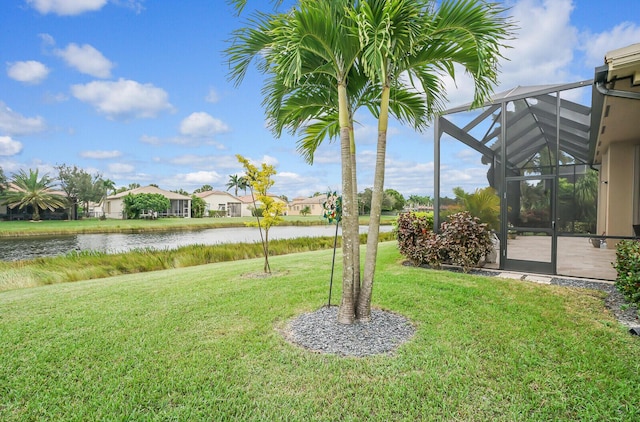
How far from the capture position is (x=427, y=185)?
777cm

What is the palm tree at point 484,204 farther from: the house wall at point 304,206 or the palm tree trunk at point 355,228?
the house wall at point 304,206

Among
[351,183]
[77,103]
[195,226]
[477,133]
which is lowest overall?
[195,226]

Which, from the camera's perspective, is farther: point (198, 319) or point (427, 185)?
point (427, 185)

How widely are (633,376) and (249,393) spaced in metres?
3.04

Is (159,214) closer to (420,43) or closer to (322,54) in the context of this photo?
(322,54)

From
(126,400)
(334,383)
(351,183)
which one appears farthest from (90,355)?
(351,183)

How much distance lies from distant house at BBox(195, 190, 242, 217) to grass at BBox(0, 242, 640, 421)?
5041 centimetres

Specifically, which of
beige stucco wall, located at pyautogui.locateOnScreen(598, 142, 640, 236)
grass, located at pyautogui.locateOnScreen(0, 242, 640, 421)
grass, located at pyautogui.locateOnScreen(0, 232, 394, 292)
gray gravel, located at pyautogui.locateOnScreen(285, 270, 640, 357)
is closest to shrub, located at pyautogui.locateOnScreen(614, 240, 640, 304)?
gray gravel, located at pyautogui.locateOnScreen(285, 270, 640, 357)

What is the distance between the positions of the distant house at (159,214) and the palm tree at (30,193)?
6.93 meters

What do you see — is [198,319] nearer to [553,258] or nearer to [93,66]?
[553,258]

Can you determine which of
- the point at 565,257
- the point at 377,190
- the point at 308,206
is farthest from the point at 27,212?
the point at 565,257

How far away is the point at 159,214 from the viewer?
41406 mm

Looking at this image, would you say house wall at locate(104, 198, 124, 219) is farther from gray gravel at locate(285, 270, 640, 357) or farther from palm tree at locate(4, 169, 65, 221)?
gray gravel at locate(285, 270, 640, 357)

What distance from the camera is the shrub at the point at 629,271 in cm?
374
